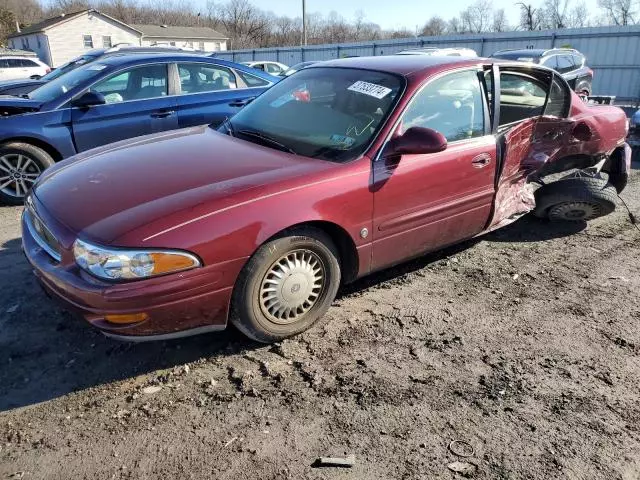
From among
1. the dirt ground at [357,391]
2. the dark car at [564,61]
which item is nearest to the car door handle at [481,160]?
the dirt ground at [357,391]

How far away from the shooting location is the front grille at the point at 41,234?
2.71 metres

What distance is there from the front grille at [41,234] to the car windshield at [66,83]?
10.3ft

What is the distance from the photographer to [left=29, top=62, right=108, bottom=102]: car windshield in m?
5.73

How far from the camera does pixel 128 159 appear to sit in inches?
129

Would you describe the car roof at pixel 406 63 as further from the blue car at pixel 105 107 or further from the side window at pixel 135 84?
the side window at pixel 135 84

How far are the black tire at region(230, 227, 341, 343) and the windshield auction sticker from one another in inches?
43.5

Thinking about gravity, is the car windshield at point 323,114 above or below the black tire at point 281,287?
above

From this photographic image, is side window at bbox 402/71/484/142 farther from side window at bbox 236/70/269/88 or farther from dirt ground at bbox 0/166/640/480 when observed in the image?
side window at bbox 236/70/269/88

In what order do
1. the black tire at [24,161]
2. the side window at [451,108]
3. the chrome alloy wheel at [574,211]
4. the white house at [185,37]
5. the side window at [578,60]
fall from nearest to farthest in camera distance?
the side window at [451,108] < the chrome alloy wheel at [574,211] < the black tire at [24,161] < the side window at [578,60] < the white house at [185,37]

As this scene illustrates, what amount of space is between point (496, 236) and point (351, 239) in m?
2.31

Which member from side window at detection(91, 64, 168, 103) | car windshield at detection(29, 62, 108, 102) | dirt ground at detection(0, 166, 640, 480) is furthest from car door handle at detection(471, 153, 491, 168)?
car windshield at detection(29, 62, 108, 102)

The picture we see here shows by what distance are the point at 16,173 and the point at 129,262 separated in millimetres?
4022

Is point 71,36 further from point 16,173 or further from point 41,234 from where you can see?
point 41,234

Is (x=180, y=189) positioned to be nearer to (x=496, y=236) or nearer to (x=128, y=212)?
(x=128, y=212)
